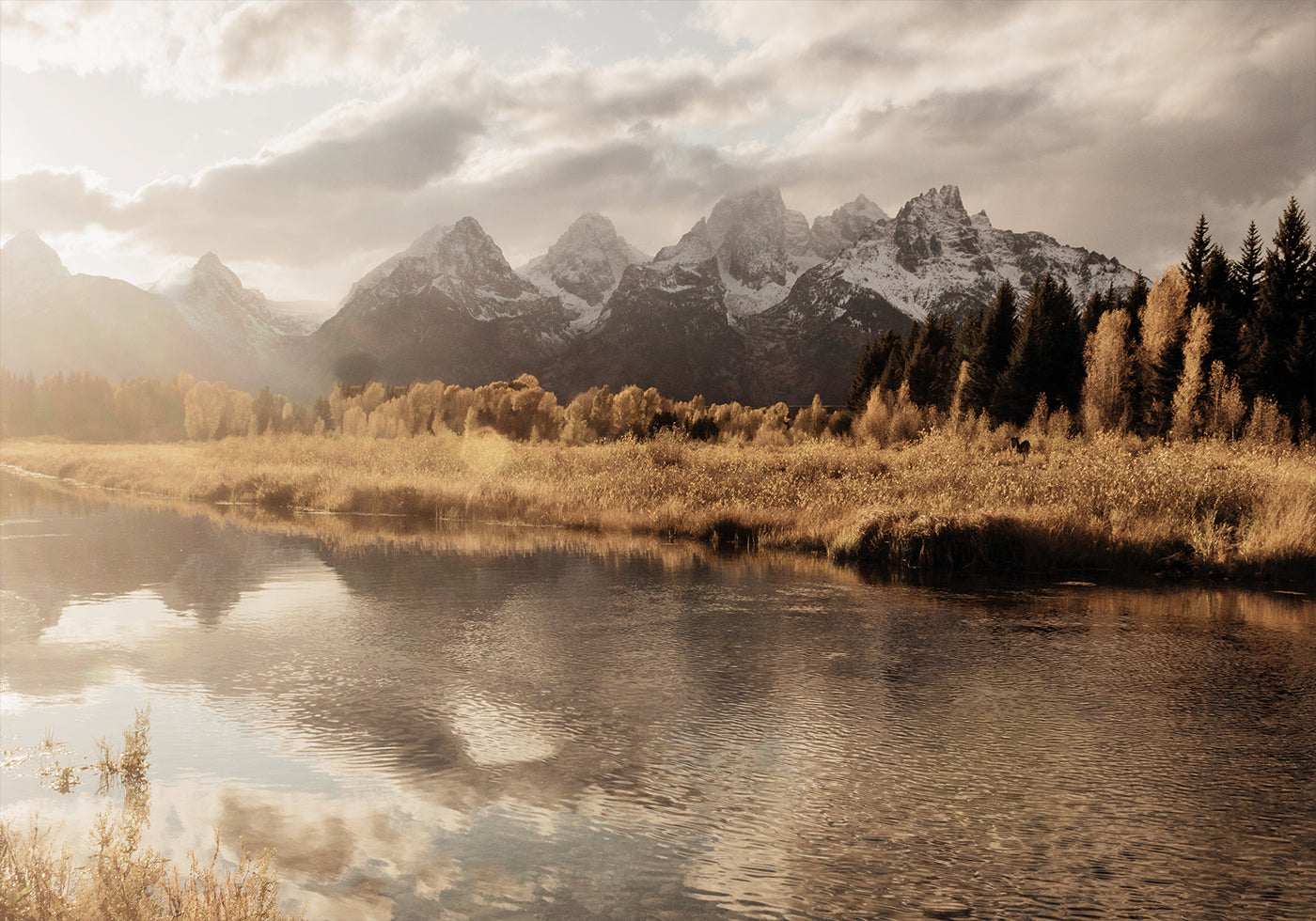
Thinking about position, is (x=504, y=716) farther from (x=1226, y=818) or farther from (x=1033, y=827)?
(x=1226, y=818)

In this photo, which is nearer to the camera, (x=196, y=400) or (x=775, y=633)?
(x=775, y=633)

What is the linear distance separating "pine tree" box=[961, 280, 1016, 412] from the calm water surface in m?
58.0

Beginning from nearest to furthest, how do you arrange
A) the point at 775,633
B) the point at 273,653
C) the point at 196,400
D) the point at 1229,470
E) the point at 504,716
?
the point at 504,716 → the point at 273,653 → the point at 775,633 → the point at 1229,470 → the point at 196,400

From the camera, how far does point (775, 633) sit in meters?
13.0

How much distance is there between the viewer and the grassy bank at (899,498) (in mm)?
18719

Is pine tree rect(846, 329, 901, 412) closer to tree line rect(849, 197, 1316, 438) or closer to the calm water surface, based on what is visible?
tree line rect(849, 197, 1316, 438)

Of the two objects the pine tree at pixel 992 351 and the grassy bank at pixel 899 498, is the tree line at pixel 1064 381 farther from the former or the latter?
the grassy bank at pixel 899 498

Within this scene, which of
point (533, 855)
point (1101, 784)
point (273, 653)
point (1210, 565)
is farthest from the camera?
point (1210, 565)

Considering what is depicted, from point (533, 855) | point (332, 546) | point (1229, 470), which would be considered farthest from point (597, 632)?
point (1229, 470)

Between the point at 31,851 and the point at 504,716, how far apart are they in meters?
4.45

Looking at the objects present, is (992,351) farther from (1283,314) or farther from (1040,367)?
(1283,314)

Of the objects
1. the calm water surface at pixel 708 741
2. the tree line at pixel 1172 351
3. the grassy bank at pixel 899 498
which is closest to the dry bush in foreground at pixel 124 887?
the calm water surface at pixel 708 741

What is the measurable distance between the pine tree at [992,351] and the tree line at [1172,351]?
3.7 inches

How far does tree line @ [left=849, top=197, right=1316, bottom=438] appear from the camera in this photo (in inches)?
1938
